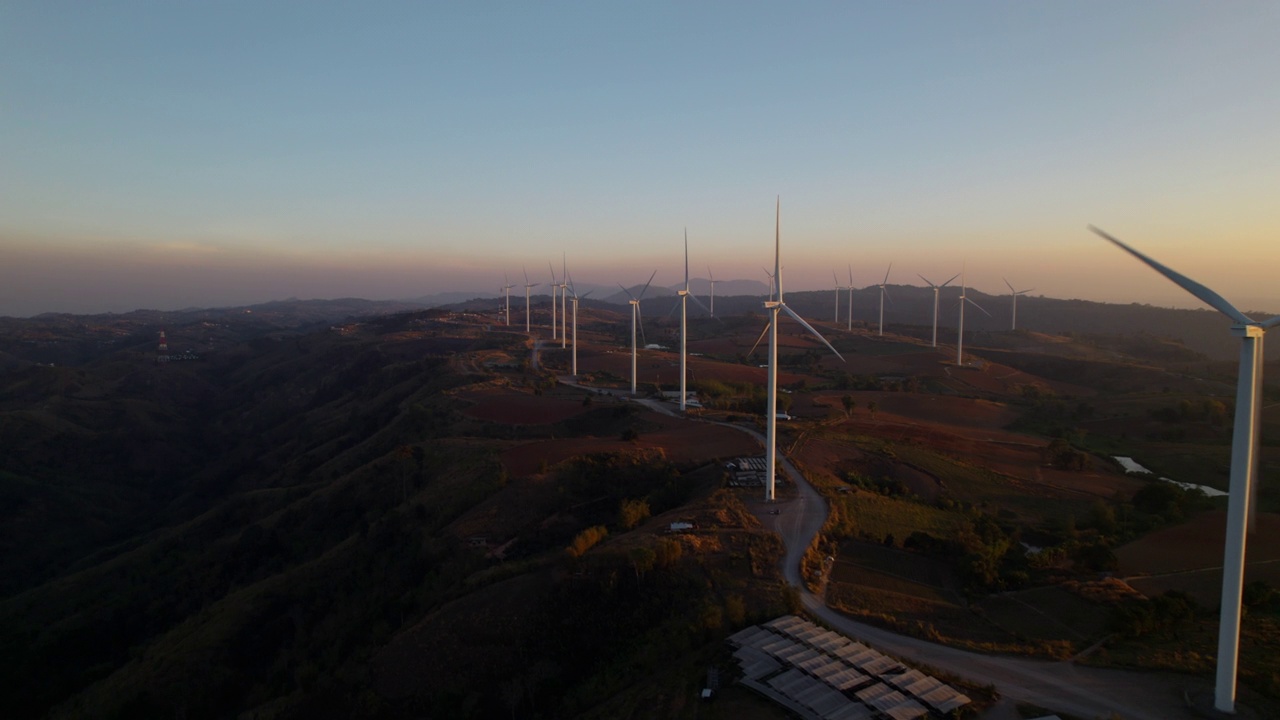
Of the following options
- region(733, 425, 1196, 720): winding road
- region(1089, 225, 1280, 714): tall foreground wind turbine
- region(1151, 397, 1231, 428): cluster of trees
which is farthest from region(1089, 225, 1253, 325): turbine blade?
region(1151, 397, 1231, 428): cluster of trees

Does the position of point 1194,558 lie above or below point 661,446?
below

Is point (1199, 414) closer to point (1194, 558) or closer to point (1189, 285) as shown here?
point (1194, 558)

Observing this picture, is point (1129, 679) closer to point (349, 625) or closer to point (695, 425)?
point (349, 625)

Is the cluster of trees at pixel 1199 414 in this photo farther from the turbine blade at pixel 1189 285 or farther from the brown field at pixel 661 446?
the turbine blade at pixel 1189 285

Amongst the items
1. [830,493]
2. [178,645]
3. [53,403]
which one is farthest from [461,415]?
[53,403]

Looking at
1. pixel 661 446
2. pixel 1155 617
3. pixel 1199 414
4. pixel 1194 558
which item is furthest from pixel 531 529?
pixel 1199 414

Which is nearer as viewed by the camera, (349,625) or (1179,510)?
(349,625)

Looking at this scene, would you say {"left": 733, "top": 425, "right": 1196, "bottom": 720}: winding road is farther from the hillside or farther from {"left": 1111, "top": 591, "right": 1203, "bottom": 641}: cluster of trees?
{"left": 1111, "top": 591, "right": 1203, "bottom": 641}: cluster of trees
